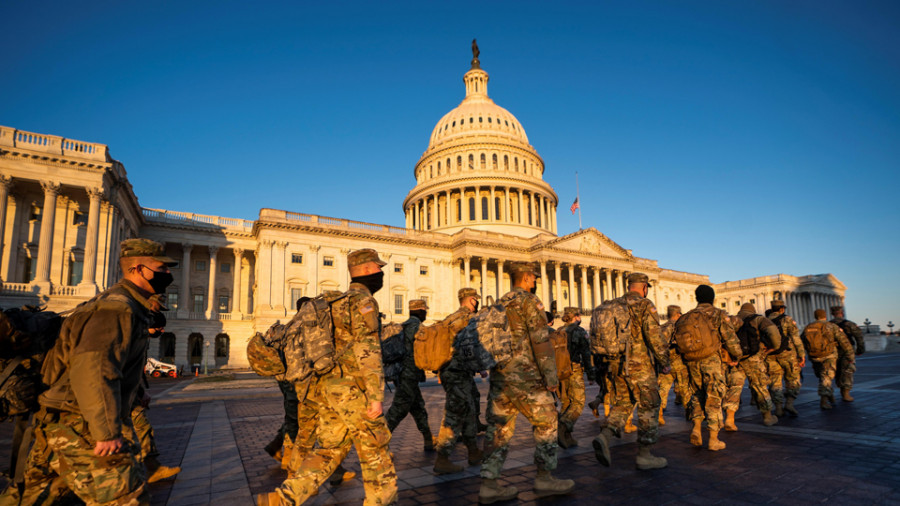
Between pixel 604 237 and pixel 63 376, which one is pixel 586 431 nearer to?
pixel 63 376

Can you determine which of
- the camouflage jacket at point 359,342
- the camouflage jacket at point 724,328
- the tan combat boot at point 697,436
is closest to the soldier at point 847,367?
the camouflage jacket at point 724,328

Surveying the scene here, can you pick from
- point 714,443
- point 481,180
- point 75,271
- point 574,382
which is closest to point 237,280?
→ point 75,271

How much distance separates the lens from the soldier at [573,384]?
7801 millimetres

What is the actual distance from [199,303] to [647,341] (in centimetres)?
Result: 4631

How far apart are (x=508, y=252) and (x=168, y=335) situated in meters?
33.1

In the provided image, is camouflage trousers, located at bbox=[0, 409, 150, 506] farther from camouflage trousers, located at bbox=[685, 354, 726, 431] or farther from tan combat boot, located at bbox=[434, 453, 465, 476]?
camouflage trousers, located at bbox=[685, 354, 726, 431]

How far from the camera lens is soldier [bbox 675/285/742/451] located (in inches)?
293

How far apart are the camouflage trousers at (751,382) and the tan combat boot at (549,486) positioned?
4.90 meters

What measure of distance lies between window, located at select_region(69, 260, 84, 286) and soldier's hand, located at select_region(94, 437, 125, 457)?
119ft

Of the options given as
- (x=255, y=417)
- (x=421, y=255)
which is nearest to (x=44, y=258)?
(x=255, y=417)

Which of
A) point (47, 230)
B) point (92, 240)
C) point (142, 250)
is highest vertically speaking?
point (47, 230)

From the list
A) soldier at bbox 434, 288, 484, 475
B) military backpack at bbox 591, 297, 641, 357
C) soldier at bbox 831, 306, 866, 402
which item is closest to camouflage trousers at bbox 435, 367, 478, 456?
soldier at bbox 434, 288, 484, 475

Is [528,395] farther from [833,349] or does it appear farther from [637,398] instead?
[833,349]

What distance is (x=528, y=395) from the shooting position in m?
5.39
